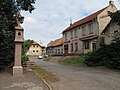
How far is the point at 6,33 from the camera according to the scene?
58.9 ft

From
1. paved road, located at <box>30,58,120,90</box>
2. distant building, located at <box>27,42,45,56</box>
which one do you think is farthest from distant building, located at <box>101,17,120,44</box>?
distant building, located at <box>27,42,45,56</box>

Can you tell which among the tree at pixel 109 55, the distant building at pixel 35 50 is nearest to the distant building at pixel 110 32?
the tree at pixel 109 55

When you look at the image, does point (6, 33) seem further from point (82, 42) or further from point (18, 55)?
point (82, 42)

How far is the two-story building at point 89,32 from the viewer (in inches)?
1458

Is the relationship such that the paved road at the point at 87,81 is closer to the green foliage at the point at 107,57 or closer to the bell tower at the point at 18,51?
the bell tower at the point at 18,51

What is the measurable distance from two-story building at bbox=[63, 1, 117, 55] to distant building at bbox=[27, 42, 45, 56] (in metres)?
55.4

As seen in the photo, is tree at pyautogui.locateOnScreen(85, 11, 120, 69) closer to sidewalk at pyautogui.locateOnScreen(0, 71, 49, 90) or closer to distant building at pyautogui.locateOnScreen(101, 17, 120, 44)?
distant building at pyautogui.locateOnScreen(101, 17, 120, 44)

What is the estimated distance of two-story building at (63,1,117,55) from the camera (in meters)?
37.0

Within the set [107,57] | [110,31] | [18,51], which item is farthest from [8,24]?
[110,31]

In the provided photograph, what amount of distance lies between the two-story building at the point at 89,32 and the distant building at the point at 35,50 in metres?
55.4

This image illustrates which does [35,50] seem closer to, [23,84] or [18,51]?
[18,51]

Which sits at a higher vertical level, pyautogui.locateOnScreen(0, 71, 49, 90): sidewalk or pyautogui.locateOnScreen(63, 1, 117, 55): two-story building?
pyautogui.locateOnScreen(63, 1, 117, 55): two-story building

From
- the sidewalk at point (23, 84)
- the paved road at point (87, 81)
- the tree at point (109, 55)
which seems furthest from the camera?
the tree at point (109, 55)

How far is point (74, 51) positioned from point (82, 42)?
486 cm
